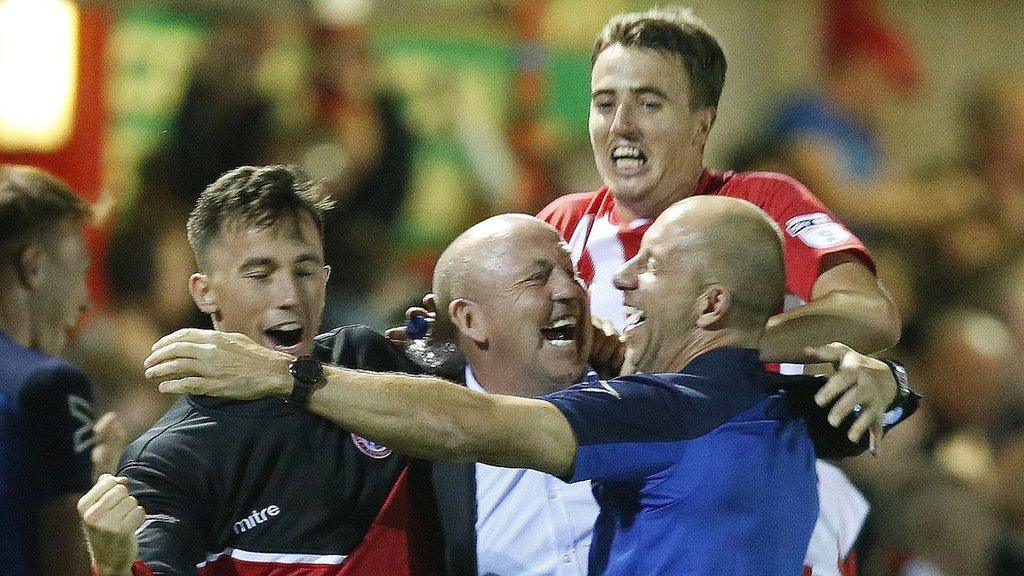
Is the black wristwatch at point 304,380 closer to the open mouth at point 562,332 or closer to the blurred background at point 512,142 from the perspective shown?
the open mouth at point 562,332

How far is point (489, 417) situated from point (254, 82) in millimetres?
4073

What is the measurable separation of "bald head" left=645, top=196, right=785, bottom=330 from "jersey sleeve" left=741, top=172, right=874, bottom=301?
2.15ft

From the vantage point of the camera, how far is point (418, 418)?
246cm

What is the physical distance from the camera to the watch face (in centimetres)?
247

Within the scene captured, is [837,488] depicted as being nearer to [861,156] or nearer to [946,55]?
[861,156]

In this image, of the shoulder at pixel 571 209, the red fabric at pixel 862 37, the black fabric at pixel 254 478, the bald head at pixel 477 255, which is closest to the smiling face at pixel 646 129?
the shoulder at pixel 571 209

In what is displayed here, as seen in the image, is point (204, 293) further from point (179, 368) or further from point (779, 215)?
point (779, 215)

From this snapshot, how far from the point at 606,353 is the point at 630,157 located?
0.57 meters

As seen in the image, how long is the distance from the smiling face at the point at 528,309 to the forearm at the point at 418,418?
69 centimetres

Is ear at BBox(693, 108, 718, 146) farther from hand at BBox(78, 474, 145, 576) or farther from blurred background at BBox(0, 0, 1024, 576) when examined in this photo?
blurred background at BBox(0, 0, 1024, 576)

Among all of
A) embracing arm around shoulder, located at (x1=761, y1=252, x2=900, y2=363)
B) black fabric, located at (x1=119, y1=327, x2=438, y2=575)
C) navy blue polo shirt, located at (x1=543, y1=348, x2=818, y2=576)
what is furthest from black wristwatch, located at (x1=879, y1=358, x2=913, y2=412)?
black fabric, located at (x1=119, y1=327, x2=438, y2=575)

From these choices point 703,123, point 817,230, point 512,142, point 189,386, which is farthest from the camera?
point 512,142

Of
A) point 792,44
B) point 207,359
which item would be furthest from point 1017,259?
point 207,359

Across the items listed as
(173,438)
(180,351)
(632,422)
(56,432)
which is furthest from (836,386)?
(56,432)
